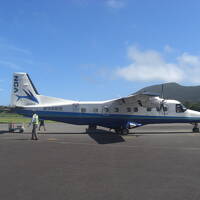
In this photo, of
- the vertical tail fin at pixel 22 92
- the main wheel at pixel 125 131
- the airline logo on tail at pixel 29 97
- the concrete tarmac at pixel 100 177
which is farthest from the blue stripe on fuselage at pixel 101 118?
the concrete tarmac at pixel 100 177

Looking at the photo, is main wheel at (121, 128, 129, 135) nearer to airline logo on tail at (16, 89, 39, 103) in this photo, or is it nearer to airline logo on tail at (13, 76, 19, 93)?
airline logo on tail at (16, 89, 39, 103)

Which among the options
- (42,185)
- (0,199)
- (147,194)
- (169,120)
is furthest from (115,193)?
(169,120)

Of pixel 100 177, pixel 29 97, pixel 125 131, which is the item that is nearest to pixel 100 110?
pixel 125 131

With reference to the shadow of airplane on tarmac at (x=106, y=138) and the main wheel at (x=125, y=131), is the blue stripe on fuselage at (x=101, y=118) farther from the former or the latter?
the shadow of airplane on tarmac at (x=106, y=138)

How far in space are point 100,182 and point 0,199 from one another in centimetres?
250

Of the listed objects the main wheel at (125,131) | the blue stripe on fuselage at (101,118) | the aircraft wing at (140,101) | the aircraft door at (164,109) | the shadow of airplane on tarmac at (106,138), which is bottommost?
the shadow of airplane on tarmac at (106,138)

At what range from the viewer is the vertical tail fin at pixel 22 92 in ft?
72.4

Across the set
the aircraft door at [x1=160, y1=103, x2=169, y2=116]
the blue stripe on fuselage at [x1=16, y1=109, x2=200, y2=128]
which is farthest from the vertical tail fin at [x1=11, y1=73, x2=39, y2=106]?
the aircraft door at [x1=160, y1=103, x2=169, y2=116]

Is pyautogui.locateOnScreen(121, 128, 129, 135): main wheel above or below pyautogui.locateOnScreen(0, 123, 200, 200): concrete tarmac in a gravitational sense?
above

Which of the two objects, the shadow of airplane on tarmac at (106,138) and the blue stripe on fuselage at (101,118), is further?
the blue stripe on fuselage at (101,118)

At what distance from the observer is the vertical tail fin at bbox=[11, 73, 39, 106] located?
22.1m

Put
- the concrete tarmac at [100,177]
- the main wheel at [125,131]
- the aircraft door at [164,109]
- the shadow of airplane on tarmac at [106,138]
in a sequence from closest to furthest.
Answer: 1. the concrete tarmac at [100,177]
2. the shadow of airplane on tarmac at [106,138]
3. the main wheel at [125,131]
4. the aircraft door at [164,109]

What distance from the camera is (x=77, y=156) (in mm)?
10250

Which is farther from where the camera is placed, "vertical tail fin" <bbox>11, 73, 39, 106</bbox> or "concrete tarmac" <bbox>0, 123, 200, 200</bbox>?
"vertical tail fin" <bbox>11, 73, 39, 106</bbox>
